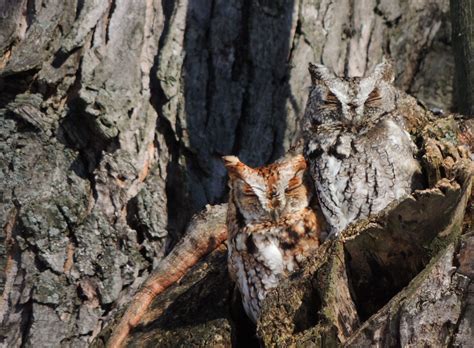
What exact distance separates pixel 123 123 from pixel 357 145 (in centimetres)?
101

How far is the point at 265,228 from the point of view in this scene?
9.91ft

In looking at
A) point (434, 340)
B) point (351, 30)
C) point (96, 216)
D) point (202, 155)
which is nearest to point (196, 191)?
point (202, 155)

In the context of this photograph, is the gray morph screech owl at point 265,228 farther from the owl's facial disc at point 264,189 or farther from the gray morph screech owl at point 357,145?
the gray morph screech owl at point 357,145

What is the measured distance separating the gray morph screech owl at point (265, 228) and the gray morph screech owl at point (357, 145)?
12 cm

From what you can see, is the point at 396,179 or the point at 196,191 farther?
the point at 196,191

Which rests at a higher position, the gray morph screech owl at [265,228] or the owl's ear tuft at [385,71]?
the owl's ear tuft at [385,71]

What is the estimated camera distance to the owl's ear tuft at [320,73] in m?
3.47

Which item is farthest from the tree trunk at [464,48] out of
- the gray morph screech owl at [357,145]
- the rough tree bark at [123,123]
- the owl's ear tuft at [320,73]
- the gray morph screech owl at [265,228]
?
the gray morph screech owl at [265,228]

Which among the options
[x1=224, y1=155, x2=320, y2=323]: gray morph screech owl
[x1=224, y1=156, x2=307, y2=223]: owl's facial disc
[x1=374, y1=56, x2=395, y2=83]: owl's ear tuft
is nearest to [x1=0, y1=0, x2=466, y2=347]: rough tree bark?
[x1=224, y1=155, x2=320, y2=323]: gray morph screech owl

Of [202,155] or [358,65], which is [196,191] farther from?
[358,65]

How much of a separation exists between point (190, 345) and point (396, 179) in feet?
3.17

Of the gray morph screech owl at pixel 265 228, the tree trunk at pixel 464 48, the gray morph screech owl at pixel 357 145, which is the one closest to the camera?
the gray morph screech owl at pixel 265 228

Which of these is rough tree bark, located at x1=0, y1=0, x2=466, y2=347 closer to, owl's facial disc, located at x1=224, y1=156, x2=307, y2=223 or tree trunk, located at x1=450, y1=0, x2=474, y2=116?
owl's facial disc, located at x1=224, y1=156, x2=307, y2=223

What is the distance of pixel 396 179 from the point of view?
314cm
